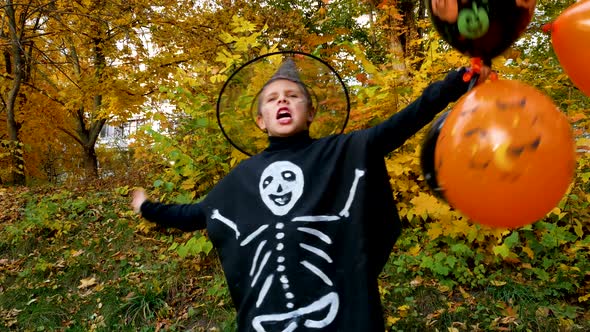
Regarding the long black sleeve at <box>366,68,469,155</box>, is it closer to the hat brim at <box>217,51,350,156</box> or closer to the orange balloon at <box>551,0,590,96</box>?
the orange balloon at <box>551,0,590,96</box>

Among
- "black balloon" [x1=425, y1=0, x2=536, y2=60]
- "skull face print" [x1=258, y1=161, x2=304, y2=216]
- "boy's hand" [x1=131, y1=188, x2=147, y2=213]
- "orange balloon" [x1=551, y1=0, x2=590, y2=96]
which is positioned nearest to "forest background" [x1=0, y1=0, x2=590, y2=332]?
"orange balloon" [x1=551, y1=0, x2=590, y2=96]

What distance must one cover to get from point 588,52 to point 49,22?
9.68m

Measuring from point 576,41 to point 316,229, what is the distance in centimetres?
96

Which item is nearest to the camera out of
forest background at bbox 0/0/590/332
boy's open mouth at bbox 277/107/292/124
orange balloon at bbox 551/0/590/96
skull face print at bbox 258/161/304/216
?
orange balloon at bbox 551/0/590/96

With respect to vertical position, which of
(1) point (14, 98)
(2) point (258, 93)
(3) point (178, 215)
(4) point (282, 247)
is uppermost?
(1) point (14, 98)

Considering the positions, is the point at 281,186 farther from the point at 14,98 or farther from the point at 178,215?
the point at 14,98

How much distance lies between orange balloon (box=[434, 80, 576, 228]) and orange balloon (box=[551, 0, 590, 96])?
7.4 inches

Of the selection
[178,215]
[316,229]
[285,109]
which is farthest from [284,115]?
[178,215]

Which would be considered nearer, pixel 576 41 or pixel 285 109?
pixel 576 41

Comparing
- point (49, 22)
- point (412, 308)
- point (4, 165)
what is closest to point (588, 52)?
point (412, 308)

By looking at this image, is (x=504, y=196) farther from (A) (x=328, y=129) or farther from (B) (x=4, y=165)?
(B) (x=4, y=165)

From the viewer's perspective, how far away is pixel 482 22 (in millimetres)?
1086

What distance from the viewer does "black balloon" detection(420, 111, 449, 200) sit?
1185mm

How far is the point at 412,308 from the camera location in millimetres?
3184
